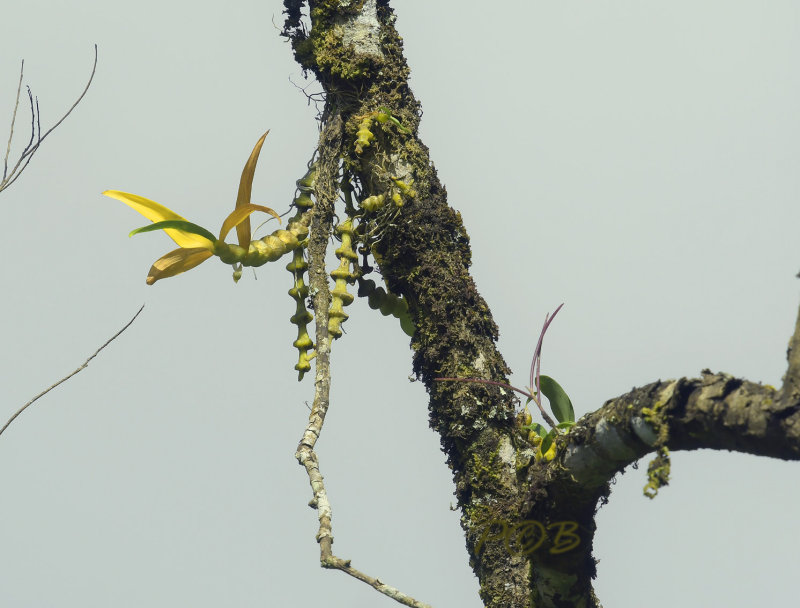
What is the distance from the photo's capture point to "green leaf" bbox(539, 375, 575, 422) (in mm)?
2658

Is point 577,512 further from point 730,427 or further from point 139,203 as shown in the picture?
point 139,203

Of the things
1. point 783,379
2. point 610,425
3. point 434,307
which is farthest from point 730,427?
point 434,307

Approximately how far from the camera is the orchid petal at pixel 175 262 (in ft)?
8.85

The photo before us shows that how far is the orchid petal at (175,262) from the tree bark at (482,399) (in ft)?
1.74

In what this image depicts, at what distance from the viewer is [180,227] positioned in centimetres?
264

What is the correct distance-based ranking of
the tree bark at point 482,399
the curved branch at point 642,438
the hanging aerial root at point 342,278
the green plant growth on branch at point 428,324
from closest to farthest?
the curved branch at point 642,438 → the tree bark at point 482,399 → the green plant growth on branch at point 428,324 → the hanging aerial root at point 342,278

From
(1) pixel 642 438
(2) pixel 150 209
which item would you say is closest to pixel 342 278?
(2) pixel 150 209

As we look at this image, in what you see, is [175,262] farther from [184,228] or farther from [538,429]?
[538,429]

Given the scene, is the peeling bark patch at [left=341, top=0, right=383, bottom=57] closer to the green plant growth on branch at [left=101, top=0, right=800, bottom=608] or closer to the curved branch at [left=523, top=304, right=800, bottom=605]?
the green plant growth on branch at [left=101, top=0, right=800, bottom=608]

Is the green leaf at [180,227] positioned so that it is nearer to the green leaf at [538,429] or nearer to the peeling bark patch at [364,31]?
the peeling bark patch at [364,31]

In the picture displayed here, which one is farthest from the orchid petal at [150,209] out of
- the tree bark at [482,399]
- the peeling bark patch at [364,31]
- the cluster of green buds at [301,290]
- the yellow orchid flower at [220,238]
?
the peeling bark patch at [364,31]

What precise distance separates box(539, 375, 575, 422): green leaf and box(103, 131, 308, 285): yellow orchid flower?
34.2 inches

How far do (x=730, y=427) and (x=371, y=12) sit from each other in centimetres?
195

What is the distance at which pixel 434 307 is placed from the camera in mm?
2676
